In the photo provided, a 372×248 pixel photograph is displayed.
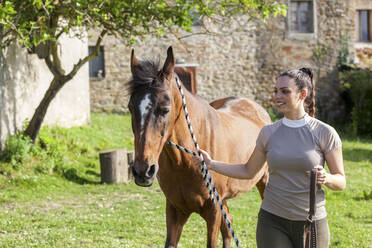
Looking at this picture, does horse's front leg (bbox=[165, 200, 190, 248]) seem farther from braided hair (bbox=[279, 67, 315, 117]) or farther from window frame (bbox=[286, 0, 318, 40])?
window frame (bbox=[286, 0, 318, 40])

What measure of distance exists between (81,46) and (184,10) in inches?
223

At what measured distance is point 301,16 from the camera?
1927 cm

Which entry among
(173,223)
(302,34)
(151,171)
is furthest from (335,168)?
(302,34)

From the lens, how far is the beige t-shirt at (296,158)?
2822mm

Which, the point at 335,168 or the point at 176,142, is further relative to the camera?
the point at 176,142

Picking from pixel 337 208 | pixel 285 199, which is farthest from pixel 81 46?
pixel 285 199

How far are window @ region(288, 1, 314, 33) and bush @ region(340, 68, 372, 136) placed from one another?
2734 mm

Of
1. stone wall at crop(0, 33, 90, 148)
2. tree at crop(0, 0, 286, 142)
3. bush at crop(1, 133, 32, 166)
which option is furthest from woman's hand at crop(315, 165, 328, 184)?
stone wall at crop(0, 33, 90, 148)

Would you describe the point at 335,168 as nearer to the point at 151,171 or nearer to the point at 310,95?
the point at 310,95

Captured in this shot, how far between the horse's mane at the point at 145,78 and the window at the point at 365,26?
19466 mm

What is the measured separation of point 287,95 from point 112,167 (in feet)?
22.1

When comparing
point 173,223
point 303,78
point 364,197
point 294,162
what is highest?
point 303,78

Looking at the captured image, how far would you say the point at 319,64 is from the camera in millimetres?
19344

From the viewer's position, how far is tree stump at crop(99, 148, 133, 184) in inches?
363
